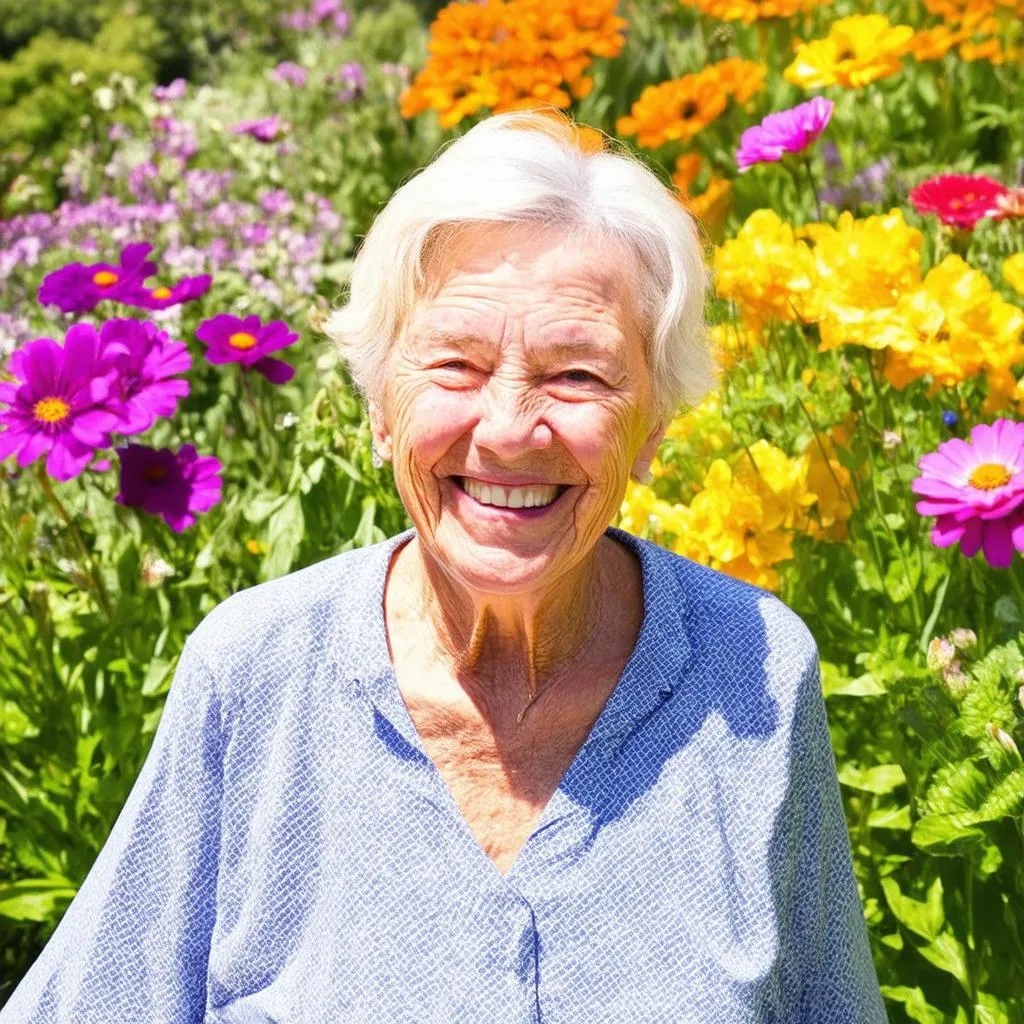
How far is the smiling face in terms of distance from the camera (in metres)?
1.74

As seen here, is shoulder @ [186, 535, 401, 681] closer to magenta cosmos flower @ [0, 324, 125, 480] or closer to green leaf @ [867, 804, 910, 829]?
magenta cosmos flower @ [0, 324, 125, 480]

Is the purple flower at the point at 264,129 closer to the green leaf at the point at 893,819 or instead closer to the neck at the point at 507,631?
the green leaf at the point at 893,819

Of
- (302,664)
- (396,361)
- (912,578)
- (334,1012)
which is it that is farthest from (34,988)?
(912,578)

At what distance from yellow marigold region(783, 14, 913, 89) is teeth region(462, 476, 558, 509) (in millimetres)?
2288

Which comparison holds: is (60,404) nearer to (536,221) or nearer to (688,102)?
(536,221)

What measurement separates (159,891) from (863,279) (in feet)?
4.75

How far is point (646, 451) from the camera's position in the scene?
1939mm

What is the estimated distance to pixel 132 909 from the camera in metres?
1.89

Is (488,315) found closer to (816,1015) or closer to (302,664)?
(302,664)

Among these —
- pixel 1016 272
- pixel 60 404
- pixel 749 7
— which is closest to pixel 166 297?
pixel 60 404

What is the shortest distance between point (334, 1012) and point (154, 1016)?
0.83 feet

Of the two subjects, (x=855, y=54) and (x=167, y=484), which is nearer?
(x=167, y=484)

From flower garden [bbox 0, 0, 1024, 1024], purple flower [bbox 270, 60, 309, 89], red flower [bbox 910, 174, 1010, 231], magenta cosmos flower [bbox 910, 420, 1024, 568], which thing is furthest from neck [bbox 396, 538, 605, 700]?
purple flower [bbox 270, 60, 309, 89]

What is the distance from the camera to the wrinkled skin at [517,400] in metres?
1.74
